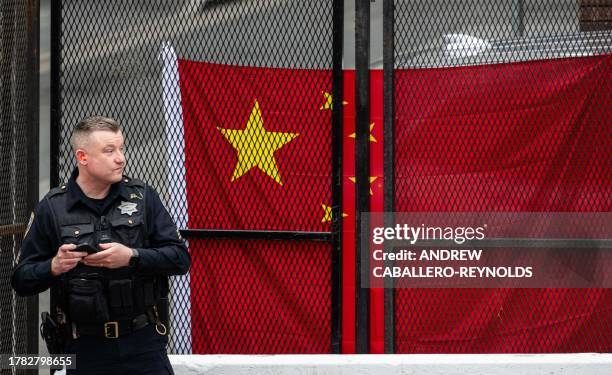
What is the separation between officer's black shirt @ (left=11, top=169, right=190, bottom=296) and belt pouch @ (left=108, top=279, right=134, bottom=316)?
79mm

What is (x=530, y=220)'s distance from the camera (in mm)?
5512

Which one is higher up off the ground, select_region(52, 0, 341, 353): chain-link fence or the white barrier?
select_region(52, 0, 341, 353): chain-link fence

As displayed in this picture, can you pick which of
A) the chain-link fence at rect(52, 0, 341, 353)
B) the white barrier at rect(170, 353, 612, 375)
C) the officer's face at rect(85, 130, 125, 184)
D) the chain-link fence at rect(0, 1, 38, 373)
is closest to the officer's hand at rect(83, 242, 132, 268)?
the officer's face at rect(85, 130, 125, 184)

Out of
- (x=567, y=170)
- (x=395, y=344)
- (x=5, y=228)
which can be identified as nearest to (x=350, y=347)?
(x=395, y=344)

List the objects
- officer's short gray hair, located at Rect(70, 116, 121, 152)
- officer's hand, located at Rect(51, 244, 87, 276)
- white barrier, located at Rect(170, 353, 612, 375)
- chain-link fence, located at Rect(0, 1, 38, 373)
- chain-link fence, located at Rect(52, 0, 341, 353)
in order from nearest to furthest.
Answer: officer's hand, located at Rect(51, 244, 87, 276), officer's short gray hair, located at Rect(70, 116, 121, 152), white barrier, located at Rect(170, 353, 612, 375), chain-link fence, located at Rect(0, 1, 38, 373), chain-link fence, located at Rect(52, 0, 341, 353)

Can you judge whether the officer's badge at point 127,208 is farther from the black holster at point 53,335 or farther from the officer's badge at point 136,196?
the black holster at point 53,335

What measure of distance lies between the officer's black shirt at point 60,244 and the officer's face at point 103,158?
10cm

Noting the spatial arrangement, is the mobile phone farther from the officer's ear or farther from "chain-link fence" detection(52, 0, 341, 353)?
"chain-link fence" detection(52, 0, 341, 353)

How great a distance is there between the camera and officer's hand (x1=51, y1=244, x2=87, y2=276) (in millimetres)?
3506

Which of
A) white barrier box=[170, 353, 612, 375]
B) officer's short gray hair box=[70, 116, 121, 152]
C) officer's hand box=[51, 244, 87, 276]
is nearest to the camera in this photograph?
officer's hand box=[51, 244, 87, 276]

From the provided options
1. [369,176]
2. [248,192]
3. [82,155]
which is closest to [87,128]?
[82,155]

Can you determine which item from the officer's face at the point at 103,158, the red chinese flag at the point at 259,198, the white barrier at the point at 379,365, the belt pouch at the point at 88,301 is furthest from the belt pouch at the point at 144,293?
the red chinese flag at the point at 259,198

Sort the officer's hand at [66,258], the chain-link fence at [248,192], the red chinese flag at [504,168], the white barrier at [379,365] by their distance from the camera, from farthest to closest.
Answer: the chain-link fence at [248,192] < the red chinese flag at [504,168] < the white barrier at [379,365] < the officer's hand at [66,258]

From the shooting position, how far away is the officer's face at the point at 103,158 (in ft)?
12.1
